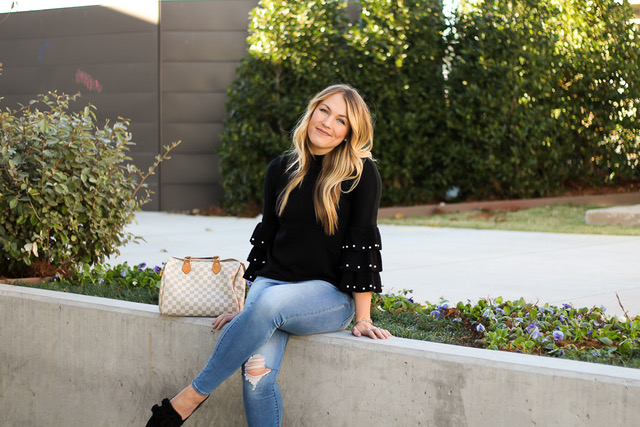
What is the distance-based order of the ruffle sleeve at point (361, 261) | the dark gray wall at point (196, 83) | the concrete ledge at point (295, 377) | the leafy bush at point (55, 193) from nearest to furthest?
the concrete ledge at point (295, 377), the ruffle sleeve at point (361, 261), the leafy bush at point (55, 193), the dark gray wall at point (196, 83)

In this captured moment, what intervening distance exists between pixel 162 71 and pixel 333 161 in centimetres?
1179

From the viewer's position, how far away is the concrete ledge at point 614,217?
10531mm

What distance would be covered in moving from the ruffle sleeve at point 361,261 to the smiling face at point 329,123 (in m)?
0.43

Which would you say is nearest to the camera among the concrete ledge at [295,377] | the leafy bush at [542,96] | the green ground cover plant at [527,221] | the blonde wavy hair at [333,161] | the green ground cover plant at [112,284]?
the concrete ledge at [295,377]

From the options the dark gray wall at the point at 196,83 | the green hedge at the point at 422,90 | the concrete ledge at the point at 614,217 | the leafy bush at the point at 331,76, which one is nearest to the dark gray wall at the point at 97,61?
the dark gray wall at the point at 196,83

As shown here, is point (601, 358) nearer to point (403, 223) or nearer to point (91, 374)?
point (91, 374)

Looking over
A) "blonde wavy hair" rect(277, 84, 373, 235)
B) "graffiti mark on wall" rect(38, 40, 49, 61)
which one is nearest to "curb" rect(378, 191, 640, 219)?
"graffiti mark on wall" rect(38, 40, 49, 61)

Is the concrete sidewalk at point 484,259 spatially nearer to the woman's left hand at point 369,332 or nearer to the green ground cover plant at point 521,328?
the green ground cover plant at point 521,328

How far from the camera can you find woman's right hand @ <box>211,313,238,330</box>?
339 centimetres

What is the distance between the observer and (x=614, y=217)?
1058 cm

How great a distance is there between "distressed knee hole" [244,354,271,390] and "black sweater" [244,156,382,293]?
0.47 metres

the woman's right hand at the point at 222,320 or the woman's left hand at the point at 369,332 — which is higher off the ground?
the woman's left hand at the point at 369,332

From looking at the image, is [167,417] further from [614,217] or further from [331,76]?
[331,76]

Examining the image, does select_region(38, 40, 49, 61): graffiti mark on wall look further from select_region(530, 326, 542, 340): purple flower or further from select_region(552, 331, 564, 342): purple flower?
select_region(552, 331, 564, 342): purple flower
